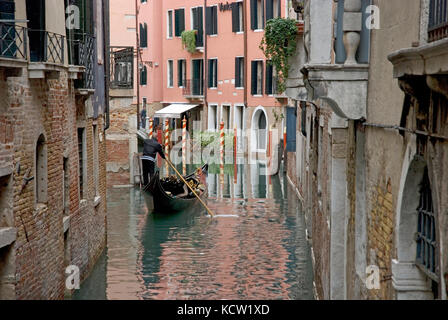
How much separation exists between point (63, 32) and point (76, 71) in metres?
0.51

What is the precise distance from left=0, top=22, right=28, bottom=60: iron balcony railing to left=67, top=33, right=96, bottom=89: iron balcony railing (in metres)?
2.76

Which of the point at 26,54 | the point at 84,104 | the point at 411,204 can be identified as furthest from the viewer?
the point at 84,104

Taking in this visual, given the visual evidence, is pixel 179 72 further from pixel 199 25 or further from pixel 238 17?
pixel 238 17

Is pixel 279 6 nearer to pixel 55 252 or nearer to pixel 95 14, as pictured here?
pixel 95 14

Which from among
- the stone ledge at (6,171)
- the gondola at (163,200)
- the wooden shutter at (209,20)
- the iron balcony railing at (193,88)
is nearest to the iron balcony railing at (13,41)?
the stone ledge at (6,171)

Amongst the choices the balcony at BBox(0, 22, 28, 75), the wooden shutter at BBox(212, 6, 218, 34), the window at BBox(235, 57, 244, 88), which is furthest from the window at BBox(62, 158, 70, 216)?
the wooden shutter at BBox(212, 6, 218, 34)

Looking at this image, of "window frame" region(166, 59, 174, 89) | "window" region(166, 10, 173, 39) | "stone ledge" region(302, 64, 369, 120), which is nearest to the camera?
"stone ledge" region(302, 64, 369, 120)

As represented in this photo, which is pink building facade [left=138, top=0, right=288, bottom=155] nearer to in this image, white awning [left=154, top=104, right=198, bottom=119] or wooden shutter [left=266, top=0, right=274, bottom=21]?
wooden shutter [left=266, top=0, right=274, bottom=21]

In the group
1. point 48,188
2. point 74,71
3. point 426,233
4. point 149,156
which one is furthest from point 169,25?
point 426,233

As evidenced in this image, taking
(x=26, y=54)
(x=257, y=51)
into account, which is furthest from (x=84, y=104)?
(x=257, y=51)

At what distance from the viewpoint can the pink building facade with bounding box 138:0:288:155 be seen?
2873cm

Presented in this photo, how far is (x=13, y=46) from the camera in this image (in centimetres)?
694

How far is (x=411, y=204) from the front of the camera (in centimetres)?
482

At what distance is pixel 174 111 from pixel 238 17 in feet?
19.3
